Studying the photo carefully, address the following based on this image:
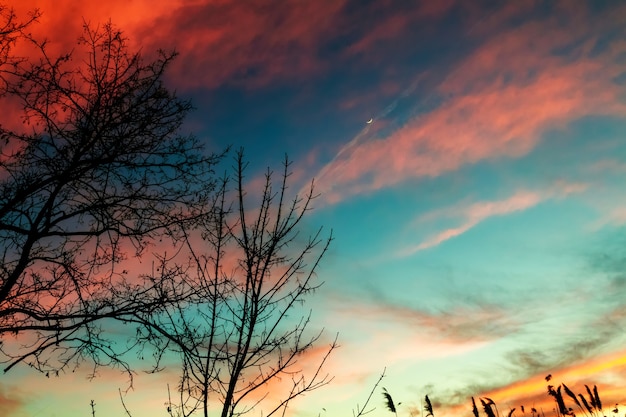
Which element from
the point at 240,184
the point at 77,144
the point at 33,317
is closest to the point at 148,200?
the point at 77,144

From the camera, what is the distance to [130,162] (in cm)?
698

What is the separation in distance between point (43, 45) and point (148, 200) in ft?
9.07

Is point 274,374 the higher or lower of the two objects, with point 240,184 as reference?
lower

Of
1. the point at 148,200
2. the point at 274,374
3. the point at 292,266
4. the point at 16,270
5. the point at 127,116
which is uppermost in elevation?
the point at 127,116

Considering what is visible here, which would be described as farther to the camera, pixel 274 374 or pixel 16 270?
pixel 16 270

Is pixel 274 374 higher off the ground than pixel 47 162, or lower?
lower

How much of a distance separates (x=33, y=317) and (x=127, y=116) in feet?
10.4

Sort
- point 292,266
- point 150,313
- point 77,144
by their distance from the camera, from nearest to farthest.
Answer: point 292,266 → point 150,313 → point 77,144

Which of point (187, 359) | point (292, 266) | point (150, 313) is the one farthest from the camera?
point (150, 313)

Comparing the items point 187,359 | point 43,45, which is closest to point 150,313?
point 187,359

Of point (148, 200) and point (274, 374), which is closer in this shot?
point (274, 374)

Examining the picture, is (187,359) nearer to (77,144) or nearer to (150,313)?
(150,313)

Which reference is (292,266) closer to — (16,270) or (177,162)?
(177,162)

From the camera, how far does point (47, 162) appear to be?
21.4 ft
